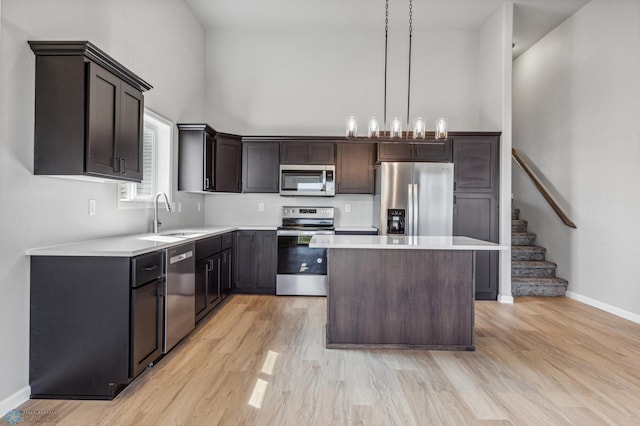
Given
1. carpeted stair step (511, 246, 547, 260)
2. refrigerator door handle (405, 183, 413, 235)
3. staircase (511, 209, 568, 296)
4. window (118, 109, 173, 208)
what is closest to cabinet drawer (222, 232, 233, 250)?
window (118, 109, 173, 208)

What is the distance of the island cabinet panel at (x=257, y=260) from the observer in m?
4.81

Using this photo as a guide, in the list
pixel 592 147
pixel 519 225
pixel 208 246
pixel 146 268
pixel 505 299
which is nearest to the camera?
pixel 146 268

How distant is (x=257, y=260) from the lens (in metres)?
4.82

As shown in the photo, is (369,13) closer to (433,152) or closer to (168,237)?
(433,152)

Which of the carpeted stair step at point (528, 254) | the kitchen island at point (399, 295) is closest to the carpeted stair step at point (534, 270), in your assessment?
the carpeted stair step at point (528, 254)

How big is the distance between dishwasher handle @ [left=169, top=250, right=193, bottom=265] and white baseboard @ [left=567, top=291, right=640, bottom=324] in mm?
4504

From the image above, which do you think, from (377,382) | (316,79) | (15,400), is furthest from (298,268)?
(15,400)

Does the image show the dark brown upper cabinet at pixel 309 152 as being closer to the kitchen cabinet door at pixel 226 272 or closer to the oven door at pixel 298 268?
the oven door at pixel 298 268

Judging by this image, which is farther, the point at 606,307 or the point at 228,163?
the point at 228,163

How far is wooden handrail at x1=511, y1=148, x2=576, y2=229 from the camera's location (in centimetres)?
469

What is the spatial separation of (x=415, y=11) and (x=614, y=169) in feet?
10.1

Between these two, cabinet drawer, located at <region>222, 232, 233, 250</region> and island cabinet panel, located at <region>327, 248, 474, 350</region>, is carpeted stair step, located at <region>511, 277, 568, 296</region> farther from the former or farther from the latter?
cabinet drawer, located at <region>222, 232, 233, 250</region>

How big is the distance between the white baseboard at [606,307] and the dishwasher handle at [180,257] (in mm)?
4504

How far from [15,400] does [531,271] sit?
5.54 meters
